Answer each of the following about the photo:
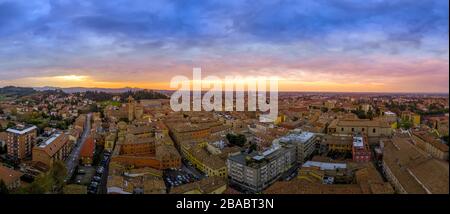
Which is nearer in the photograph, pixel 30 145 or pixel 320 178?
pixel 320 178

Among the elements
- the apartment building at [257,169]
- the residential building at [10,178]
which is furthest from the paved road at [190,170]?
the residential building at [10,178]

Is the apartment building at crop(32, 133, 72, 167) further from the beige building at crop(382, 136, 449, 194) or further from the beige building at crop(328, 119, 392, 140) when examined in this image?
the beige building at crop(328, 119, 392, 140)

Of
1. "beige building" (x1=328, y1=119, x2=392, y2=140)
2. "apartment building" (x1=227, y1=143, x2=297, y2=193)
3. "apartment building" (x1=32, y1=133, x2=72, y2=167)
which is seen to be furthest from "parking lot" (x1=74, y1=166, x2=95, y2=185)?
"beige building" (x1=328, y1=119, x2=392, y2=140)

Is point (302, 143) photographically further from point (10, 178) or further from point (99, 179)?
point (10, 178)

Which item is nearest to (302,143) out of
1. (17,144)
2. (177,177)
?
(177,177)
